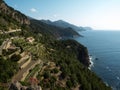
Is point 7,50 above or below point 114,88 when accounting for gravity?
above

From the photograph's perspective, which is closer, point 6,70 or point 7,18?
point 6,70

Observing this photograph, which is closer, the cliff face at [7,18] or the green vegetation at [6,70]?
the green vegetation at [6,70]

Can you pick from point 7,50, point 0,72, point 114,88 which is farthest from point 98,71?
point 0,72

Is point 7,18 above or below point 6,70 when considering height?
above

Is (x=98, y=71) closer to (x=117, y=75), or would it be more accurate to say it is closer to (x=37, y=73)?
(x=117, y=75)

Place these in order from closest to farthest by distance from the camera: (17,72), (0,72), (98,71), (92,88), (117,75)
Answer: (0,72)
(17,72)
(92,88)
(117,75)
(98,71)

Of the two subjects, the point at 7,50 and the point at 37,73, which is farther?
the point at 7,50

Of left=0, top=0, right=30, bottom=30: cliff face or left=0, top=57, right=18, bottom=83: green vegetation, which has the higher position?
left=0, top=0, right=30, bottom=30: cliff face

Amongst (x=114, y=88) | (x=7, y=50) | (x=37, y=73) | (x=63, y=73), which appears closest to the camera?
(x=37, y=73)

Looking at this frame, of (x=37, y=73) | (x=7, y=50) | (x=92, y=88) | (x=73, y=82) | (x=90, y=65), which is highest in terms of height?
(x=7, y=50)

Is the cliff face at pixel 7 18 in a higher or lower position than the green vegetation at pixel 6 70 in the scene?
higher

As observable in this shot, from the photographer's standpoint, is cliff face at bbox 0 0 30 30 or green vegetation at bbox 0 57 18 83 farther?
cliff face at bbox 0 0 30 30
